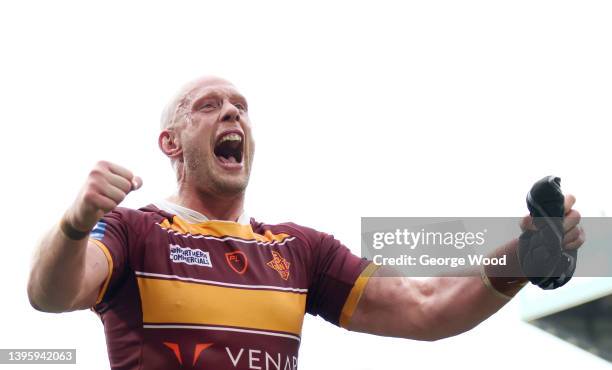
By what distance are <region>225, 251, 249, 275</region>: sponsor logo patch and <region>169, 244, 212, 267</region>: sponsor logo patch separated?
0.11 meters

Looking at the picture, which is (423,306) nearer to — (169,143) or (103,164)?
(169,143)

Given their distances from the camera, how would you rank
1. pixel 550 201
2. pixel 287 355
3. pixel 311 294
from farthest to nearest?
1. pixel 311 294
2. pixel 287 355
3. pixel 550 201

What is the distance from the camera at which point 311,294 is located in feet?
16.7

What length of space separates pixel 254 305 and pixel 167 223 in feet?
2.07

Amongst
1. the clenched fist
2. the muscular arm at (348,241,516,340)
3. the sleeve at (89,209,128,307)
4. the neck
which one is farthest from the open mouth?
the clenched fist

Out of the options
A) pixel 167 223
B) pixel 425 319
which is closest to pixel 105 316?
pixel 167 223

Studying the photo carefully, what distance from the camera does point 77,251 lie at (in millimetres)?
A: 3943

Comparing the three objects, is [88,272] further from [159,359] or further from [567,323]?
[567,323]

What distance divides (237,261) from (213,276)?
0.20 metres

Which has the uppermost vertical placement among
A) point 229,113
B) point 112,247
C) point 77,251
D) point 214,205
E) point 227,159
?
point 229,113

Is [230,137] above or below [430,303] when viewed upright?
above

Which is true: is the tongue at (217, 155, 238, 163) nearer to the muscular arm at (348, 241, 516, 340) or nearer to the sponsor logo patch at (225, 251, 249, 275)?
the sponsor logo patch at (225, 251, 249, 275)

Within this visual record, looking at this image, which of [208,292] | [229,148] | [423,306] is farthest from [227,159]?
[423,306]

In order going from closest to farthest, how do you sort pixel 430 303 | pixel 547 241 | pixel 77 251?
pixel 77 251 < pixel 547 241 < pixel 430 303
